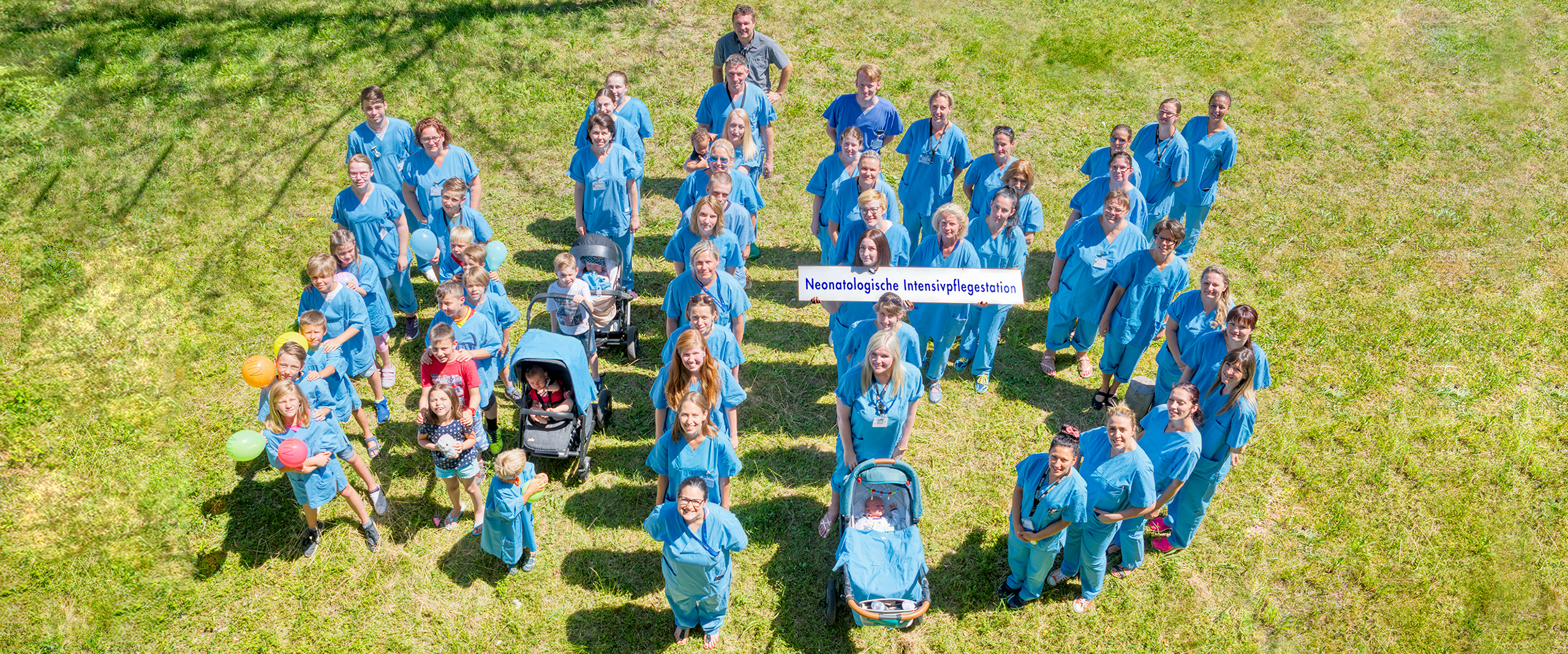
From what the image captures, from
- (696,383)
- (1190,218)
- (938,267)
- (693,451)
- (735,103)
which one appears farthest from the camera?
(1190,218)

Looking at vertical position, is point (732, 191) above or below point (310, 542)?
above

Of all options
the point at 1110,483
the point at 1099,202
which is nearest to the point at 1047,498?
the point at 1110,483

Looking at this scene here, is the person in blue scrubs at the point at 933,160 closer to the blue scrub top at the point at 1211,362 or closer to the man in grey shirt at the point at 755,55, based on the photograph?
the man in grey shirt at the point at 755,55

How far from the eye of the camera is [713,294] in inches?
308

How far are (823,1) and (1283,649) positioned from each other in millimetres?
13085

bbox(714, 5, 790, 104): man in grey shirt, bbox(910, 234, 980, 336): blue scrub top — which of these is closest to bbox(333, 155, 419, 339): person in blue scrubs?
bbox(714, 5, 790, 104): man in grey shirt

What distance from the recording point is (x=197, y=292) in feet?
33.6

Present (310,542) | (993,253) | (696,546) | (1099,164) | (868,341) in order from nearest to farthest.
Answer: (696,546) → (868,341) → (310,542) → (993,253) → (1099,164)

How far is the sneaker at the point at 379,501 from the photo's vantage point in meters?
7.72

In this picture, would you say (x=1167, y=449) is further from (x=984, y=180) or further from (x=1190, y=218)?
(x=1190, y=218)

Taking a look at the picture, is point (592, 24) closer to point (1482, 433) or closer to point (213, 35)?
point (213, 35)

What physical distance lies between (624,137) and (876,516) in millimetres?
5497

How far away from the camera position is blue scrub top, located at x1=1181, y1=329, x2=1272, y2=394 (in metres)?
7.09

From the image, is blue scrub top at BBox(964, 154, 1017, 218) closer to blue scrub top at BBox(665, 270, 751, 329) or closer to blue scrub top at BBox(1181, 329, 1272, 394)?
blue scrub top at BBox(1181, 329, 1272, 394)
